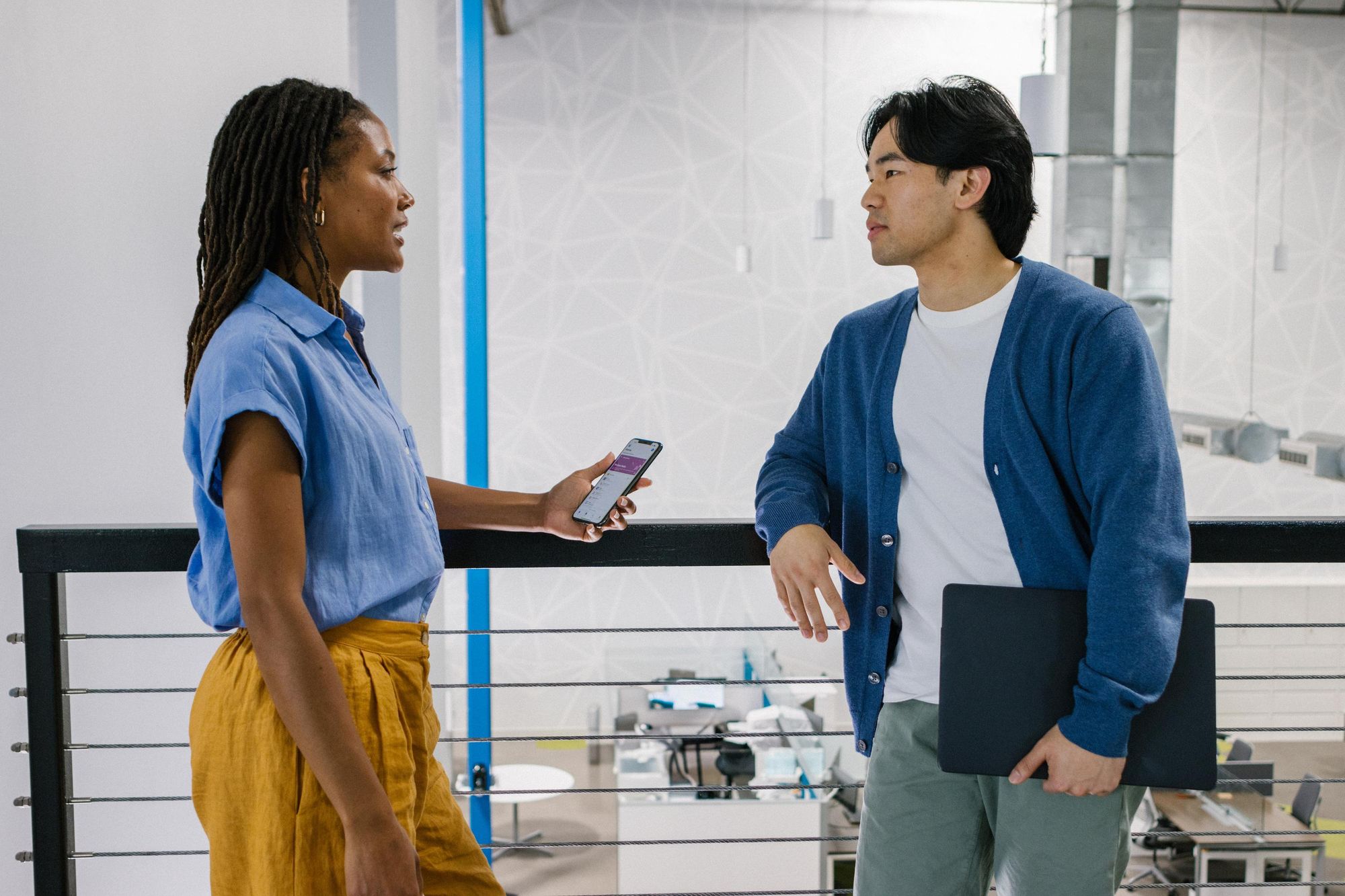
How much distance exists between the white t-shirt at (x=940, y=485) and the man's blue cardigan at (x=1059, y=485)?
17 mm

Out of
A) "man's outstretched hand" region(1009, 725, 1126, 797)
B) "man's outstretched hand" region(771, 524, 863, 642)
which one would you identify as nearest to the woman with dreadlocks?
"man's outstretched hand" region(771, 524, 863, 642)

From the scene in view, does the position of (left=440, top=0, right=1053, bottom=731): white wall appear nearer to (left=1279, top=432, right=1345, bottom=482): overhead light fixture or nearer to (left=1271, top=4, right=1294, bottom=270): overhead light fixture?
(left=1271, top=4, right=1294, bottom=270): overhead light fixture

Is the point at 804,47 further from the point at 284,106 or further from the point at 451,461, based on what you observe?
the point at 284,106

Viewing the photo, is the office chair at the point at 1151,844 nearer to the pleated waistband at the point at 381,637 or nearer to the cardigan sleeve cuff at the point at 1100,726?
the cardigan sleeve cuff at the point at 1100,726

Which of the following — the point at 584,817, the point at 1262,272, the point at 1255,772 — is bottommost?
the point at 584,817

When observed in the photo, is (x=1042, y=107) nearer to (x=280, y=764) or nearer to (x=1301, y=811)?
(x=1301, y=811)

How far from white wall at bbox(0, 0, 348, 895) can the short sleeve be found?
79 centimetres

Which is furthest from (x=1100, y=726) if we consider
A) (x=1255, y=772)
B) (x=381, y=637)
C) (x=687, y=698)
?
(x=1255, y=772)

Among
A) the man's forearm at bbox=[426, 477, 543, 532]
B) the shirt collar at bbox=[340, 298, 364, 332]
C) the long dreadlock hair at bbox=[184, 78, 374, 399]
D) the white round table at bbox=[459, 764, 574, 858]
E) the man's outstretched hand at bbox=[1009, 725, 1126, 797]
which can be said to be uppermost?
the long dreadlock hair at bbox=[184, 78, 374, 399]

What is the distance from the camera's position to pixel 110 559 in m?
1.35

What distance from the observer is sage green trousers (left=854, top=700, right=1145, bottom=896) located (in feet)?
3.81

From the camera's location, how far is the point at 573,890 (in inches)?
221

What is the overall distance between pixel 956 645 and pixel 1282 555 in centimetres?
61

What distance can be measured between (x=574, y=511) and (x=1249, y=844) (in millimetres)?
4821
